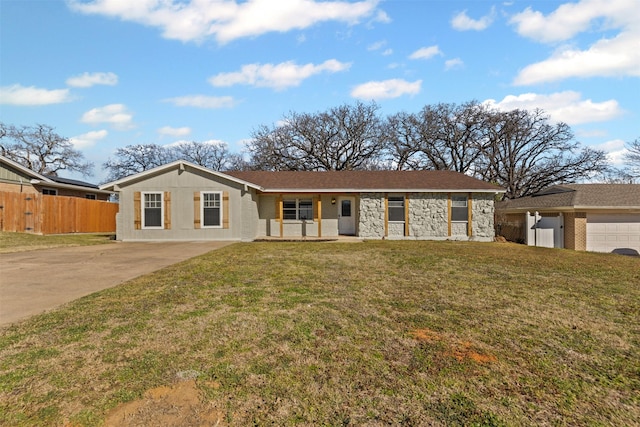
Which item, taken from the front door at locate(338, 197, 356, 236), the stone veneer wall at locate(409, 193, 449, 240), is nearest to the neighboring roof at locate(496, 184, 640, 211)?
the stone veneer wall at locate(409, 193, 449, 240)

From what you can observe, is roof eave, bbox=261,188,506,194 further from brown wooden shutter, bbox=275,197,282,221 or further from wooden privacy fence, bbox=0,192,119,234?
wooden privacy fence, bbox=0,192,119,234

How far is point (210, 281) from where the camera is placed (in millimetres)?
6430

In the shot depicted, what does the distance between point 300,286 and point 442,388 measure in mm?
3651

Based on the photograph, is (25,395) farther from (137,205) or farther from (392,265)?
(137,205)

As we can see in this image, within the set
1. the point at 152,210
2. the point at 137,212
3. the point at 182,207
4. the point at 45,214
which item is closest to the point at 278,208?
the point at 182,207

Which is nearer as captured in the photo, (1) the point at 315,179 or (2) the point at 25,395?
(2) the point at 25,395

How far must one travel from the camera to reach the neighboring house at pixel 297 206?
1479 cm

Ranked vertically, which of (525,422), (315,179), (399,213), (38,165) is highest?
(38,165)

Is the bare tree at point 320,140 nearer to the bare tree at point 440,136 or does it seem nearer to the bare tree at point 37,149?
Result: the bare tree at point 440,136

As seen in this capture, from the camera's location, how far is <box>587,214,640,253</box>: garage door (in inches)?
614

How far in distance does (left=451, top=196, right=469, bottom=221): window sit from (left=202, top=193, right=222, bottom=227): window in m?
10.9

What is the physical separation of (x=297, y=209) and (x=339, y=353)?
1366 cm

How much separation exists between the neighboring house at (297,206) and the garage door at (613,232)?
14.3ft

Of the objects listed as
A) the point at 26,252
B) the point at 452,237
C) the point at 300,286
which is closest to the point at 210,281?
the point at 300,286
